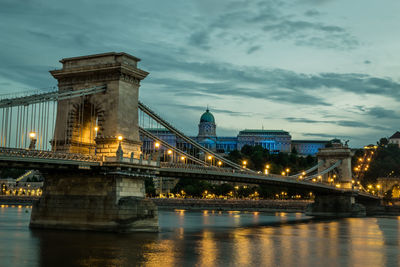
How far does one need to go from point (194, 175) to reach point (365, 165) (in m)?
131

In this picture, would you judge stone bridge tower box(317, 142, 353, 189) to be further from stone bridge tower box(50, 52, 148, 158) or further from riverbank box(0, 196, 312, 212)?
stone bridge tower box(50, 52, 148, 158)

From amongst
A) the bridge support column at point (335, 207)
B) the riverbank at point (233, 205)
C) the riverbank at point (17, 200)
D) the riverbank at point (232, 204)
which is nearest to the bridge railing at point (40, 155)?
the bridge support column at point (335, 207)

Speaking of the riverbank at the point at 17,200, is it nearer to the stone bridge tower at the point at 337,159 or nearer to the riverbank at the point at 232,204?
the riverbank at the point at 232,204

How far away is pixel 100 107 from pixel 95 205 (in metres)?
8.10

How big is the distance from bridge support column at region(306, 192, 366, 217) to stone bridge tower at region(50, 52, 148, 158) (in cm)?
6022

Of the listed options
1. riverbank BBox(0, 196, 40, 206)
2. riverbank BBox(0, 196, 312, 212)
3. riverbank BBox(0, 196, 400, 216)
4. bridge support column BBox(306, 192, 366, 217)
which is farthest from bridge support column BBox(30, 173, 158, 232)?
riverbank BBox(0, 196, 40, 206)

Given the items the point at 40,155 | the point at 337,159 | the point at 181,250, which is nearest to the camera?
the point at 181,250

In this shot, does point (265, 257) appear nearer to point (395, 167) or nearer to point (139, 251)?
point (139, 251)

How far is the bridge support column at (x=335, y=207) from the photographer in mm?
98312

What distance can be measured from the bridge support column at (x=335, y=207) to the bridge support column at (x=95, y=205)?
60.3 meters

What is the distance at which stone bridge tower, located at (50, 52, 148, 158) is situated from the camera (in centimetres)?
4447

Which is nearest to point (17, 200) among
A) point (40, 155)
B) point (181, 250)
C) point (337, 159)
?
point (337, 159)

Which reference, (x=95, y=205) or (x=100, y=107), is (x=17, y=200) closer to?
(x=100, y=107)

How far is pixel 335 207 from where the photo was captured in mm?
100438
